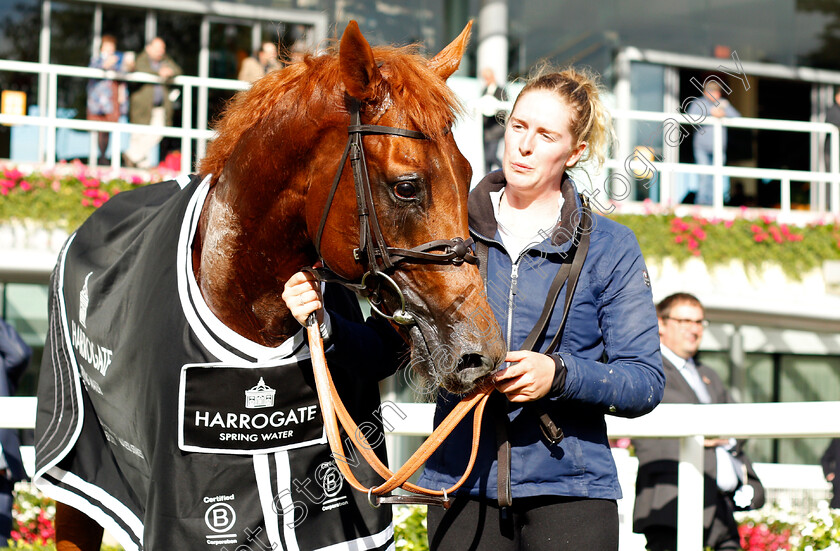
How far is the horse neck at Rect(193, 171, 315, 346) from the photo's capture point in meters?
2.19

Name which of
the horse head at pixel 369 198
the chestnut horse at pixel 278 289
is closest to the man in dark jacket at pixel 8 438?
the chestnut horse at pixel 278 289

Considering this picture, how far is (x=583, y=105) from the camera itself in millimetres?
2100

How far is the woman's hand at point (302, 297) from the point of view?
2045mm

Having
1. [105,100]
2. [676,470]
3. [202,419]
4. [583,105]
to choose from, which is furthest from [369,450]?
[105,100]

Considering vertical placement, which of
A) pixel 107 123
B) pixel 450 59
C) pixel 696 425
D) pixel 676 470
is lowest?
pixel 676 470

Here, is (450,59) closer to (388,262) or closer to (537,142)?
(537,142)

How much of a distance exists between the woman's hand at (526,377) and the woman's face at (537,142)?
1.47 feet

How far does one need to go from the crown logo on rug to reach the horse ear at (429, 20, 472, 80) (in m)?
0.92

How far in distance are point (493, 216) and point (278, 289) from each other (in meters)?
0.59

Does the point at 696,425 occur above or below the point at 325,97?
below

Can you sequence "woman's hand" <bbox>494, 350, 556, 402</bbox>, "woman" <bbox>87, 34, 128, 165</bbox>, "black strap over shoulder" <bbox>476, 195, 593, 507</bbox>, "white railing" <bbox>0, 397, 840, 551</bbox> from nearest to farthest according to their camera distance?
"woman's hand" <bbox>494, 350, 556, 402</bbox> → "black strap over shoulder" <bbox>476, 195, 593, 507</bbox> → "white railing" <bbox>0, 397, 840, 551</bbox> → "woman" <bbox>87, 34, 128, 165</bbox>

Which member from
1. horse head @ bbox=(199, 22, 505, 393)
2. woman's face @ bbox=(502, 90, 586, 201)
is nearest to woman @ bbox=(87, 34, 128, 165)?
horse head @ bbox=(199, 22, 505, 393)

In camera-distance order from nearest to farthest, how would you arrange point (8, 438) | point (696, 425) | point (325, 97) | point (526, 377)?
point (526, 377)
point (325, 97)
point (696, 425)
point (8, 438)

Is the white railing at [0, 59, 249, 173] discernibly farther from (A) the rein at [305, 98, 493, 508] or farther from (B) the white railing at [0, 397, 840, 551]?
(A) the rein at [305, 98, 493, 508]
